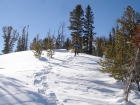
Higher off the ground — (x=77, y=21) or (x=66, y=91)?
(x=77, y=21)

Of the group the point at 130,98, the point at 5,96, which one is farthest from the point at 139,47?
the point at 5,96

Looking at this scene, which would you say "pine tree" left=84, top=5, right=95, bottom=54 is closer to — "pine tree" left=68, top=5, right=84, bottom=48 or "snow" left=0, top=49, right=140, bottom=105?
"pine tree" left=68, top=5, right=84, bottom=48

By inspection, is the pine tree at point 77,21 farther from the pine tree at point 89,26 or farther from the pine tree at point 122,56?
the pine tree at point 122,56

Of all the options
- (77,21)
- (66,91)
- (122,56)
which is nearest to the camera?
(66,91)

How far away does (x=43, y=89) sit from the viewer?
6.81 metres

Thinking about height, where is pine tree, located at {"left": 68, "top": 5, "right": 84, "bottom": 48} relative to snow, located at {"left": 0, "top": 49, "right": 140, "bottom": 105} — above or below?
above

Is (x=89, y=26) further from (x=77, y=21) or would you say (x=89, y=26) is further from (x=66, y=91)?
(x=66, y=91)

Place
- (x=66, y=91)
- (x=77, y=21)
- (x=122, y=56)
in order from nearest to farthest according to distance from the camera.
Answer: (x=66, y=91), (x=122, y=56), (x=77, y=21)

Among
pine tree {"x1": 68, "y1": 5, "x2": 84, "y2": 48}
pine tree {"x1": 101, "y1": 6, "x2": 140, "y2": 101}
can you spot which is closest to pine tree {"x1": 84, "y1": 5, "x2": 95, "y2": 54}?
pine tree {"x1": 68, "y1": 5, "x2": 84, "y2": 48}

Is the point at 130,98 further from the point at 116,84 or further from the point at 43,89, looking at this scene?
the point at 43,89

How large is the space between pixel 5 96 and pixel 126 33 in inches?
275

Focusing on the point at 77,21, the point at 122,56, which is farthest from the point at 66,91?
the point at 77,21

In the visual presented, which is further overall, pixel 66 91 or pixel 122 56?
pixel 122 56

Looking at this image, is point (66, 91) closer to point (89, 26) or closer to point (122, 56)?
point (122, 56)
